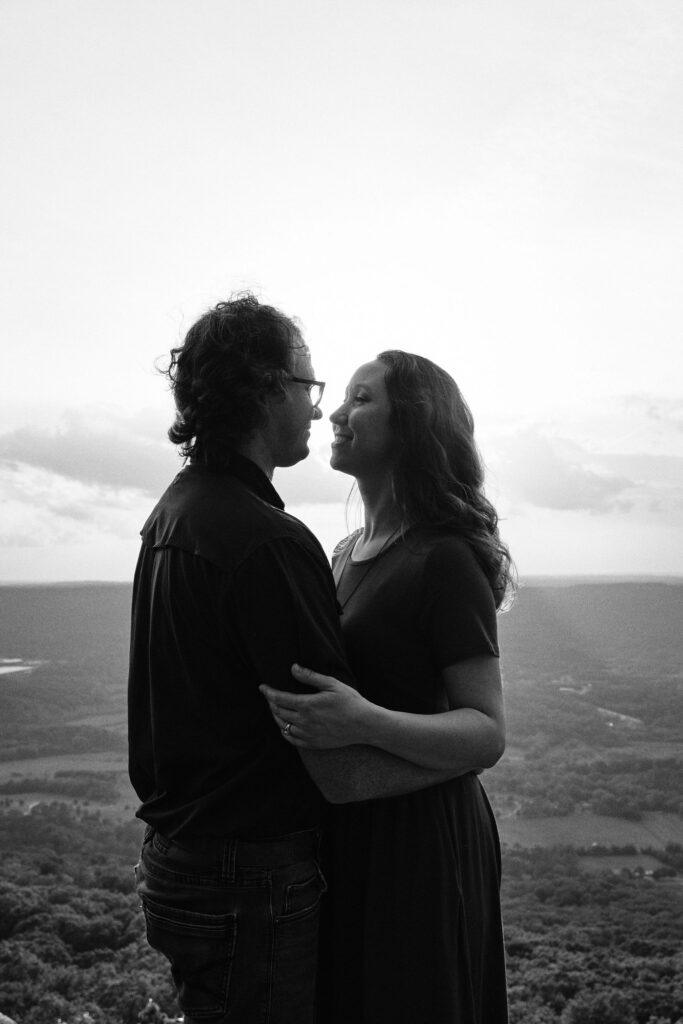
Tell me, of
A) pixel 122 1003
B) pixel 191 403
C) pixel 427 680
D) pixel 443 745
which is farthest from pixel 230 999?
pixel 122 1003

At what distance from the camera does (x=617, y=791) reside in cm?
3259

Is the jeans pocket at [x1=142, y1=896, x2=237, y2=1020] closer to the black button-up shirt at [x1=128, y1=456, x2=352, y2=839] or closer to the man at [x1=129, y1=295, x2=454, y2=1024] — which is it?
the man at [x1=129, y1=295, x2=454, y2=1024]

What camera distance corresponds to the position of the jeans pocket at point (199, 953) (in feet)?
5.35

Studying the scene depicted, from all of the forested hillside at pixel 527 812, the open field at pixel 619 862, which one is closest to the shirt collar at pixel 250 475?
the forested hillside at pixel 527 812

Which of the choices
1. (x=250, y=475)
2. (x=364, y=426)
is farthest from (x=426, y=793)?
(x=364, y=426)

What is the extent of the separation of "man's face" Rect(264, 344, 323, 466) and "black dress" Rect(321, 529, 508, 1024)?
48 centimetres

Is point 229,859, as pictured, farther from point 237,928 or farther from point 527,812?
point 527,812

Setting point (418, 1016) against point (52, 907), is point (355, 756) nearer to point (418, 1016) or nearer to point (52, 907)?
point (418, 1016)

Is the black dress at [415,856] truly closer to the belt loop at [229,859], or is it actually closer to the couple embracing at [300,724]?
the couple embracing at [300,724]

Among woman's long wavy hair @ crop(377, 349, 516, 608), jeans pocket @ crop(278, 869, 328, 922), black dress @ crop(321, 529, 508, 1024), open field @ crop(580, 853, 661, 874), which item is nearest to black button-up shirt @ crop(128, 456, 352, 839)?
jeans pocket @ crop(278, 869, 328, 922)

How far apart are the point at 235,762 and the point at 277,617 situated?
1.16ft

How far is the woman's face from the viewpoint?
2477 millimetres

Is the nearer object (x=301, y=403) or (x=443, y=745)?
(x=443, y=745)

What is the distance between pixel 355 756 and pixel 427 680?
1.42 ft
